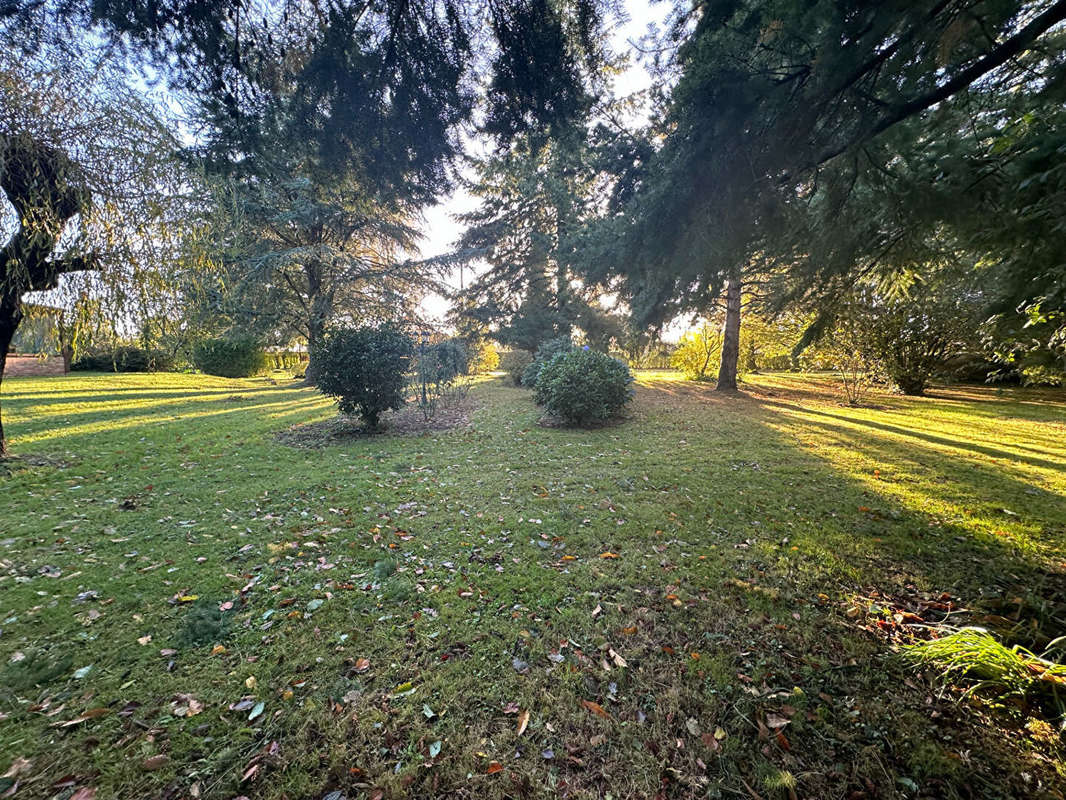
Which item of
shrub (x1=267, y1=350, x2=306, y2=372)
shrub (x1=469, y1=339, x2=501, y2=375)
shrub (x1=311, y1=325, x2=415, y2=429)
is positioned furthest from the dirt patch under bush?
shrub (x1=267, y1=350, x2=306, y2=372)

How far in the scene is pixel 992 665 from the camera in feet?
6.51

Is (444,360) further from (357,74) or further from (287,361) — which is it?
(287,361)

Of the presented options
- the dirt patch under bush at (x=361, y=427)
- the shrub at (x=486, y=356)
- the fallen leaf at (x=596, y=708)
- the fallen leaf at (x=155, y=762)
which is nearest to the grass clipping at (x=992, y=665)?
the fallen leaf at (x=596, y=708)

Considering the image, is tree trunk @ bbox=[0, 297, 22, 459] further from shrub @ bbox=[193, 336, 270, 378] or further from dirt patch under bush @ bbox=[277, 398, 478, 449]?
shrub @ bbox=[193, 336, 270, 378]

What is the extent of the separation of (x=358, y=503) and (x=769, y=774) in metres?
4.28

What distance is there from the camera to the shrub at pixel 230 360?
19672 millimetres

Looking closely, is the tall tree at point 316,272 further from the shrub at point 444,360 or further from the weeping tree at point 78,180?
the weeping tree at point 78,180

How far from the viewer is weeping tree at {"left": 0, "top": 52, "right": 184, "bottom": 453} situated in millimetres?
3703

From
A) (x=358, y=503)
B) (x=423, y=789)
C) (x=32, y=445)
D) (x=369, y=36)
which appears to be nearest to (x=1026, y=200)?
(x=369, y=36)

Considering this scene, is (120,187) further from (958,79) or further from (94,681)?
(958,79)

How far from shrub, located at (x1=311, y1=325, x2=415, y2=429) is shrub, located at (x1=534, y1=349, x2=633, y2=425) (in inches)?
134

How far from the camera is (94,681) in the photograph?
81.2 inches

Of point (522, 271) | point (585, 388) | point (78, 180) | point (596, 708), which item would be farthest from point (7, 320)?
point (522, 271)

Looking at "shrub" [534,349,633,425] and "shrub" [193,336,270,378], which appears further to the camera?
"shrub" [193,336,270,378]
